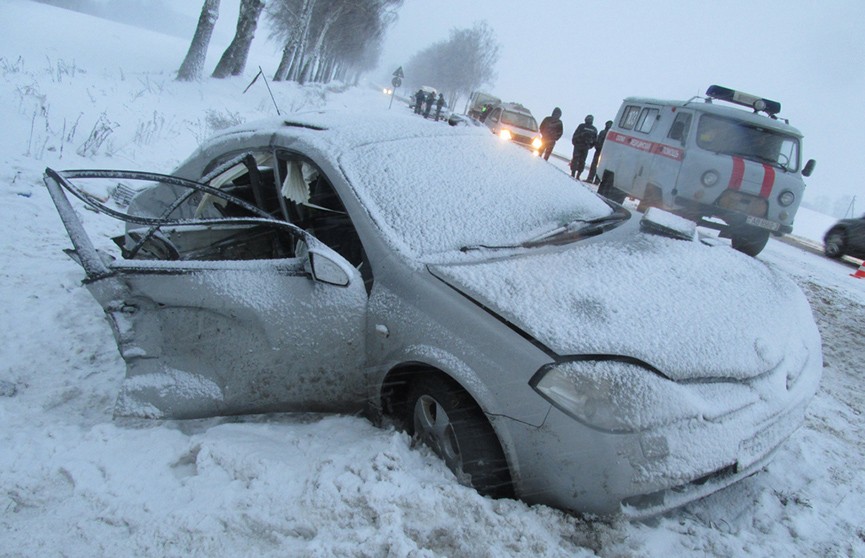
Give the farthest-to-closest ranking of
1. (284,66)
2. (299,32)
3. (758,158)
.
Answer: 1. (284,66)
2. (299,32)
3. (758,158)

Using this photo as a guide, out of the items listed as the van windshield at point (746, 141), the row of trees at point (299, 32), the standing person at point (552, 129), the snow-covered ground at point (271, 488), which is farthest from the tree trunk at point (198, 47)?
Result: the van windshield at point (746, 141)

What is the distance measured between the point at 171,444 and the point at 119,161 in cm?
626

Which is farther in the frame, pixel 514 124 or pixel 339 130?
pixel 514 124

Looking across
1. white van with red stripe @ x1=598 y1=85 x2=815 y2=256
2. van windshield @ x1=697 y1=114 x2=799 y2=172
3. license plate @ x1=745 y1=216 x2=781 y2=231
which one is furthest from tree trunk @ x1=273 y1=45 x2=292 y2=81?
license plate @ x1=745 y1=216 x2=781 y2=231

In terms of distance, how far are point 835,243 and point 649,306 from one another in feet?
38.5

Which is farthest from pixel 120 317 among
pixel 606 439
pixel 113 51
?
pixel 113 51

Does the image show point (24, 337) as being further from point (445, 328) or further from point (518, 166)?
point (518, 166)

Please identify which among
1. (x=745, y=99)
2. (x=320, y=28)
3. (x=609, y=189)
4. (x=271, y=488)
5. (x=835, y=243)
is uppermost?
(x=320, y=28)

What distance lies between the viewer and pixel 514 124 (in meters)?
18.9

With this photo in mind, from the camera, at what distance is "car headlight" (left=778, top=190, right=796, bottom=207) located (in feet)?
25.7

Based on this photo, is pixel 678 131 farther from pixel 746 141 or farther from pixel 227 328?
pixel 227 328

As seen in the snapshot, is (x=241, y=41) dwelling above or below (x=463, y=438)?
above

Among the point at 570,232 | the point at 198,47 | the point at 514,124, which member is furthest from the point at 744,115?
the point at 198,47

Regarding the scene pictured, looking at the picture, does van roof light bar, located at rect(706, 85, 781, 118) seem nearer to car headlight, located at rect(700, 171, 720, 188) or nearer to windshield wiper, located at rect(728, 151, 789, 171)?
windshield wiper, located at rect(728, 151, 789, 171)
